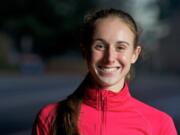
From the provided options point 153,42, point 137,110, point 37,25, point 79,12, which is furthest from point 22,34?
point 137,110

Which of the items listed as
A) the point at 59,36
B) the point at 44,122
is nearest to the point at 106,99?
the point at 44,122

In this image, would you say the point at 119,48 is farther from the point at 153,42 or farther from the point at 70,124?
the point at 153,42

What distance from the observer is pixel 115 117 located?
98.2 inches

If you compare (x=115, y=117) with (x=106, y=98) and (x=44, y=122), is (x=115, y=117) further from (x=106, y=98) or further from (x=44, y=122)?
(x=44, y=122)

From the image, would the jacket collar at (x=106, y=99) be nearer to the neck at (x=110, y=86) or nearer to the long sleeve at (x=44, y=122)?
the neck at (x=110, y=86)

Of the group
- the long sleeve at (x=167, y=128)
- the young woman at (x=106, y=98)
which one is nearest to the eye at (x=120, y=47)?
the young woman at (x=106, y=98)

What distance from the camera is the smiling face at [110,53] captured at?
239 cm

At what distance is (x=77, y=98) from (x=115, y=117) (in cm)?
16

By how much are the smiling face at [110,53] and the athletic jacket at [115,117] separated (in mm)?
48

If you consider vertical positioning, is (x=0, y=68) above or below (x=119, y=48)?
below

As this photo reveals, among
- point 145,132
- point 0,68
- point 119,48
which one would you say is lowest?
point 0,68

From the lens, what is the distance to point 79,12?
43.6 metres

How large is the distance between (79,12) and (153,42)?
6618 millimetres

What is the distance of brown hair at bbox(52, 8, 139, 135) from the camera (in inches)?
95.7
